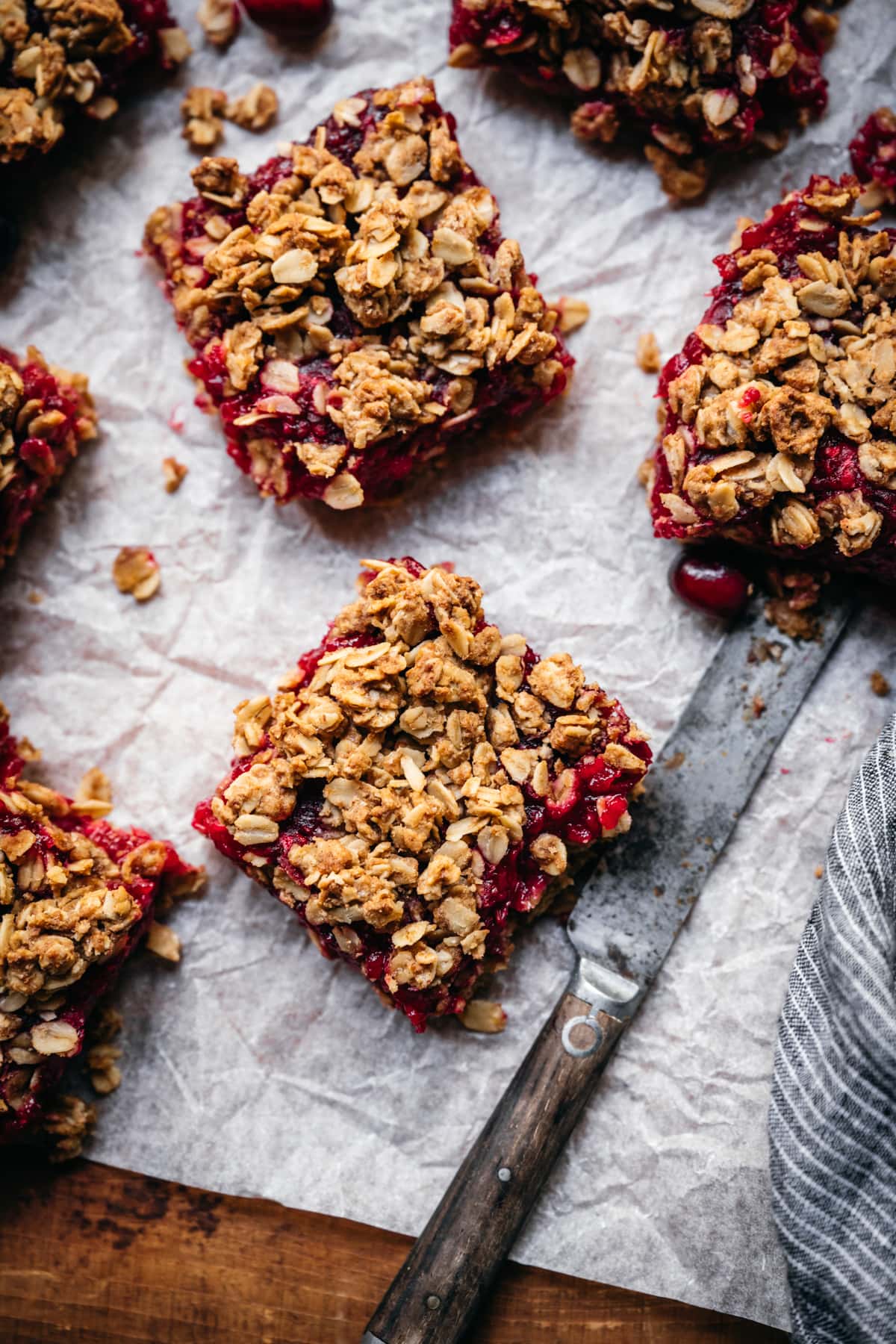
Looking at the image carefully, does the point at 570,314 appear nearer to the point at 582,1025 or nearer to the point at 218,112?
the point at 218,112

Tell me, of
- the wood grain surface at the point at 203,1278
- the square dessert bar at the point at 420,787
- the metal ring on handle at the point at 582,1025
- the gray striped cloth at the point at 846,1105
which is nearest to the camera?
the gray striped cloth at the point at 846,1105

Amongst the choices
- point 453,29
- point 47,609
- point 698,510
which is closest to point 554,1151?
point 698,510

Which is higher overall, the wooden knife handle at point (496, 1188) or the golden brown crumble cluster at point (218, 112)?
the golden brown crumble cluster at point (218, 112)

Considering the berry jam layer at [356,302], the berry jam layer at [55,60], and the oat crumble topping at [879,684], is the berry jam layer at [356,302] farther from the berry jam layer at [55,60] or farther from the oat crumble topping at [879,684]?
the oat crumble topping at [879,684]

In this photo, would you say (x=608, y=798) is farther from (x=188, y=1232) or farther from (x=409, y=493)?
(x=188, y=1232)

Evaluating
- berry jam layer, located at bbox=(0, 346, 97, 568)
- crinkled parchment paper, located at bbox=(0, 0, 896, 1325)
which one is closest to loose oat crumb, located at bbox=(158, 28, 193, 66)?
crinkled parchment paper, located at bbox=(0, 0, 896, 1325)

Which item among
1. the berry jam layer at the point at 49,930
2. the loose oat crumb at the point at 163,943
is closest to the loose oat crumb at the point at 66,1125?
the berry jam layer at the point at 49,930

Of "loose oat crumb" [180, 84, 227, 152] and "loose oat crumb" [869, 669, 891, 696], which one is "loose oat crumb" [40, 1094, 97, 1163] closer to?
"loose oat crumb" [869, 669, 891, 696]

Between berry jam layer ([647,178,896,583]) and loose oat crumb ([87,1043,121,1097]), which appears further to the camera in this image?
loose oat crumb ([87,1043,121,1097])
